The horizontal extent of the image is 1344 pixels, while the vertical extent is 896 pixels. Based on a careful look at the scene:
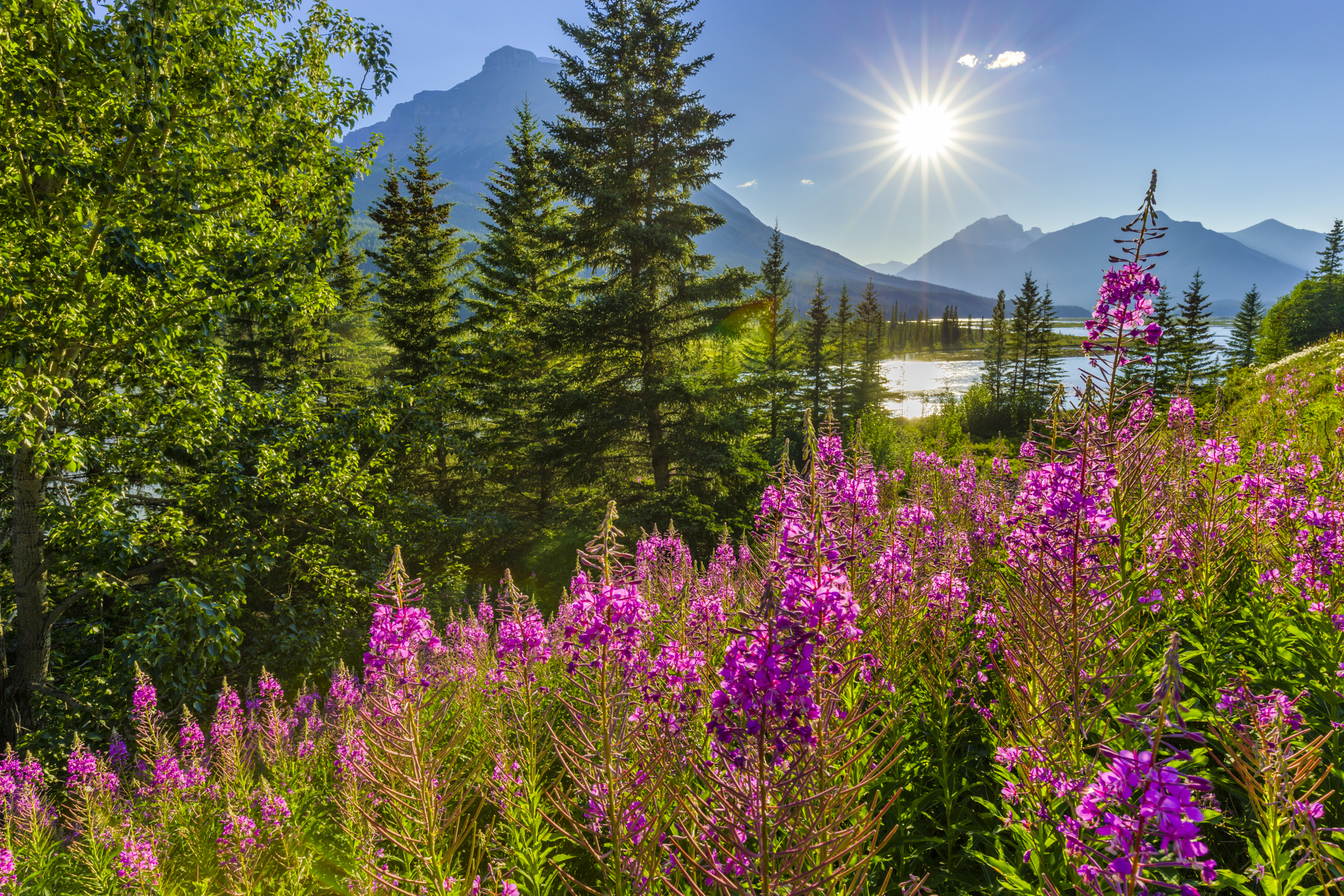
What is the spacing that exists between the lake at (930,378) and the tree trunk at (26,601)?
127 feet

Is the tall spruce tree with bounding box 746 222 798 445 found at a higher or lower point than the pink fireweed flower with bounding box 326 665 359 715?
higher

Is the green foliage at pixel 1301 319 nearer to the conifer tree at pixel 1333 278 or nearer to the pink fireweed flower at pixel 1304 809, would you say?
the conifer tree at pixel 1333 278

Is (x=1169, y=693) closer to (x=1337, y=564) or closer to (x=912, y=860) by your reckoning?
(x=912, y=860)

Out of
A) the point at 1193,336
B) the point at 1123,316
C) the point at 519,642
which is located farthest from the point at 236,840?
the point at 1193,336

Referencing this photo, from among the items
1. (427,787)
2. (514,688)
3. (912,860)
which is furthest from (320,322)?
(912,860)

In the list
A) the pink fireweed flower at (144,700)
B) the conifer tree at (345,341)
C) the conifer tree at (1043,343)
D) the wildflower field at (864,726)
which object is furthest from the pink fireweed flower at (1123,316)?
the conifer tree at (1043,343)

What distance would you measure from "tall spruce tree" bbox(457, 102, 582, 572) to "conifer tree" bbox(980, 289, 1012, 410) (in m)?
40.5

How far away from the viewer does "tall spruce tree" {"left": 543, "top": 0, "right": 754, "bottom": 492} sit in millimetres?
14172

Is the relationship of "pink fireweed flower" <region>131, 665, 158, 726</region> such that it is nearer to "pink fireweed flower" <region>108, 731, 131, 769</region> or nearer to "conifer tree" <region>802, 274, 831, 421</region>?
"pink fireweed flower" <region>108, 731, 131, 769</region>

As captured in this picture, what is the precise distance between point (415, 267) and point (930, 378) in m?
87.4

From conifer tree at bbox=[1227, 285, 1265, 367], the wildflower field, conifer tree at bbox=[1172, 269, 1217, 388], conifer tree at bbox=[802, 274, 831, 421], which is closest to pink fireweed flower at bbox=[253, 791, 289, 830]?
the wildflower field

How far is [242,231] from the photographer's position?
9148mm

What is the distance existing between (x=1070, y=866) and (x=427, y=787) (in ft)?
9.61

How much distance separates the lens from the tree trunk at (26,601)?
278 inches
